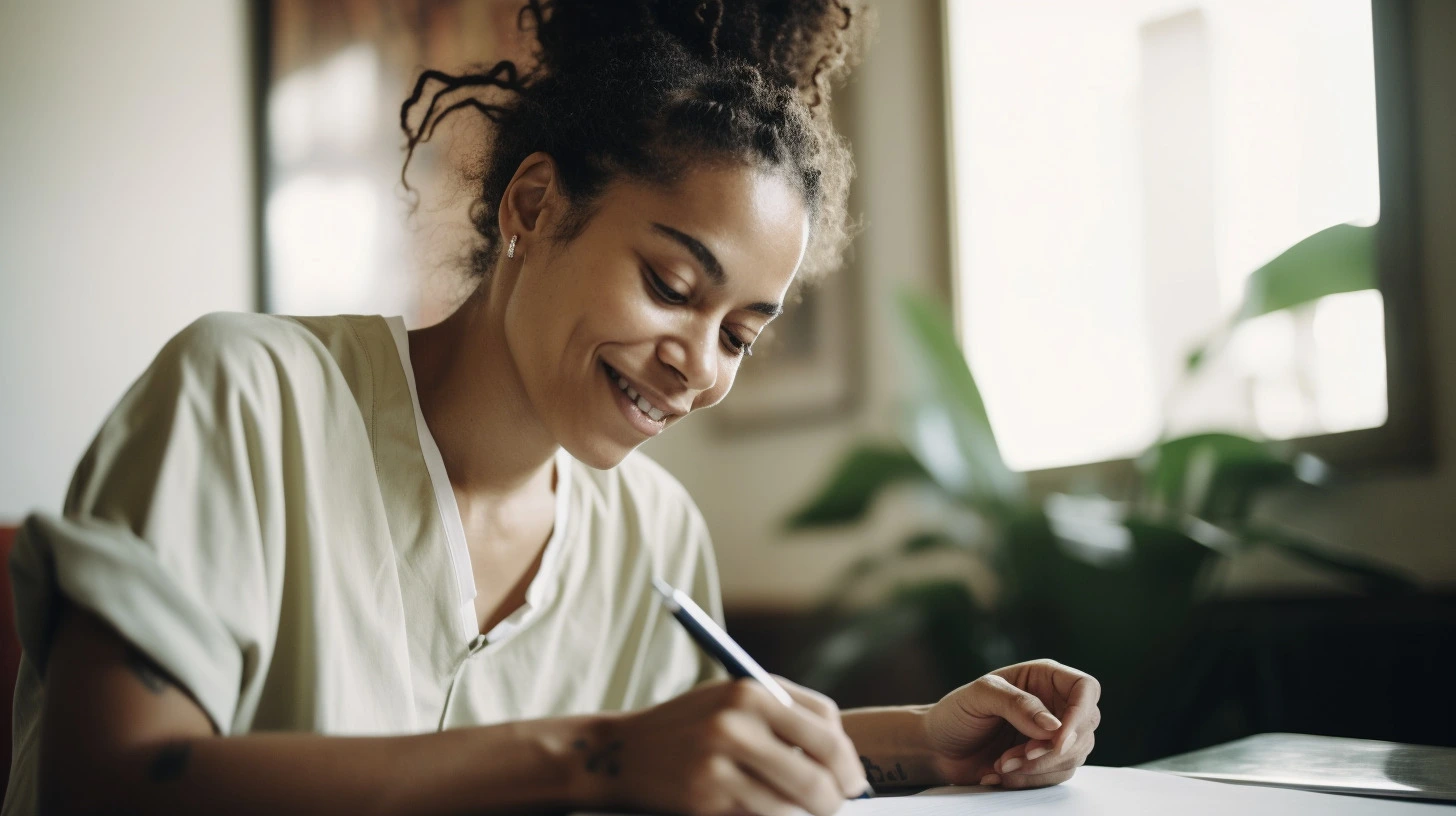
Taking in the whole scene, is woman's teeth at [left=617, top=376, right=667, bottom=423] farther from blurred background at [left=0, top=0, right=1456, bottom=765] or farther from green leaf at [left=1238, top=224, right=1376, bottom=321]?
green leaf at [left=1238, top=224, right=1376, bottom=321]

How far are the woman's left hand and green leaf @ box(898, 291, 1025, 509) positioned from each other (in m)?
0.66

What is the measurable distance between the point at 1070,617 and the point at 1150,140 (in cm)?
85

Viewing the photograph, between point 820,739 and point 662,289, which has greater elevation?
point 662,289

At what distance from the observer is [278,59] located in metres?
2.01

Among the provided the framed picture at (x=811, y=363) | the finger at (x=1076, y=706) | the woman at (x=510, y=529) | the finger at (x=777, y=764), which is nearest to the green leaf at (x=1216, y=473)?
the woman at (x=510, y=529)

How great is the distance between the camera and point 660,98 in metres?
0.88

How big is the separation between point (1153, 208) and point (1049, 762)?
4.11 feet

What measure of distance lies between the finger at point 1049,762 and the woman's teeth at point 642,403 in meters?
0.38

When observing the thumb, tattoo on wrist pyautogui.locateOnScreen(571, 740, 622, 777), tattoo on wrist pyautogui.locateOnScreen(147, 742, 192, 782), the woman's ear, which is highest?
the woman's ear

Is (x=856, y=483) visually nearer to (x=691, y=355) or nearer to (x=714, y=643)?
(x=691, y=355)

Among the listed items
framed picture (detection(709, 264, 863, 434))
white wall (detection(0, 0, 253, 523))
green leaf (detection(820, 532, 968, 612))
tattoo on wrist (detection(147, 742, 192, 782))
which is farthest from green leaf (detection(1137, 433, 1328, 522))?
white wall (detection(0, 0, 253, 523))

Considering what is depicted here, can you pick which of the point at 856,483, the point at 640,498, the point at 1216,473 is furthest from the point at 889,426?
the point at 640,498

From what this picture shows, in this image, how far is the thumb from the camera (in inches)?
28.9

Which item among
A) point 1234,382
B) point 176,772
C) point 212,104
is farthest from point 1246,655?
point 212,104
